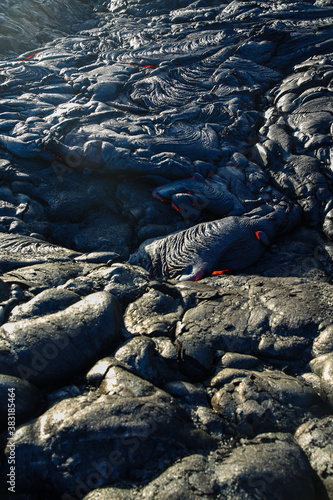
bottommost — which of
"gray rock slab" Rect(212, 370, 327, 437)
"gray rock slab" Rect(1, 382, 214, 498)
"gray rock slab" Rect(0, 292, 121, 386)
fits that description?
"gray rock slab" Rect(1, 382, 214, 498)

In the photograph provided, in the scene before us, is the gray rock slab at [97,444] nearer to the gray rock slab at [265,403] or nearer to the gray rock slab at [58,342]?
the gray rock slab at [265,403]

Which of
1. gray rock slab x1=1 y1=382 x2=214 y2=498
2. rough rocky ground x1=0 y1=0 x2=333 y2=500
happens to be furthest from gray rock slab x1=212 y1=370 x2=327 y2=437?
gray rock slab x1=1 y1=382 x2=214 y2=498

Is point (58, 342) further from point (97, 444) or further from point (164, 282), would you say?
point (164, 282)

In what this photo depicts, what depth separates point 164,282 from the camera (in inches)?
136

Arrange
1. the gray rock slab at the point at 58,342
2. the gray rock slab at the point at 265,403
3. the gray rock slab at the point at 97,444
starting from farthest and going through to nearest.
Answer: the gray rock slab at the point at 58,342 < the gray rock slab at the point at 265,403 < the gray rock slab at the point at 97,444

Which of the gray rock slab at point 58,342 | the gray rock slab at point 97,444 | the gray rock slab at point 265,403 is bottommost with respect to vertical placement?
the gray rock slab at point 97,444

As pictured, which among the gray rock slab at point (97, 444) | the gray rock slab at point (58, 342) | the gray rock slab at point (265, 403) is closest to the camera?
the gray rock slab at point (97, 444)

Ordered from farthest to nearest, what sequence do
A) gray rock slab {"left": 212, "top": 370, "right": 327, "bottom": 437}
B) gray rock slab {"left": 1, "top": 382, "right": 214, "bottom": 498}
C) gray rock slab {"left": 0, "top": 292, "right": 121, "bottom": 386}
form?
1. gray rock slab {"left": 0, "top": 292, "right": 121, "bottom": 386}
2. gray rock slab {"left": 212, "top": 370, "right": 327, "bottom": 437}
3. gray rock slab {"left": 1, "top": 382, "right": 214, "bottom": 498}

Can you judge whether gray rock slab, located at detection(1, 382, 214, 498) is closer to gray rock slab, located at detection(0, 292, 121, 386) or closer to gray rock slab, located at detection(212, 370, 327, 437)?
gray rock slab, located at detection(212, 370, 327, 437)

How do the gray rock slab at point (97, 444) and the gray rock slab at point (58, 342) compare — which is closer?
the gray rock slab at point (97, 444)

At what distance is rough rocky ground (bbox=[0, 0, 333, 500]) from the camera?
177cm

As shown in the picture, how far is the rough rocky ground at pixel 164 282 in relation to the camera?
177 cm

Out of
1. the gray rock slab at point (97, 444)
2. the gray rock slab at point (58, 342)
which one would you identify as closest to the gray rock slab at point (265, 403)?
the gray rock slab at point (97, 444)

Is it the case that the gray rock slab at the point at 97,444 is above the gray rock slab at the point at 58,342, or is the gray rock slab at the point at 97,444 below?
below
